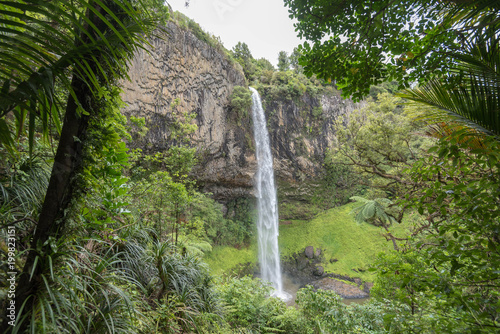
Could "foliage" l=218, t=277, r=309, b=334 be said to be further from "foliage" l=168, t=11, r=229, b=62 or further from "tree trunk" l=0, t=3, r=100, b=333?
"foliage" l=168, t=11, r=229, b=62

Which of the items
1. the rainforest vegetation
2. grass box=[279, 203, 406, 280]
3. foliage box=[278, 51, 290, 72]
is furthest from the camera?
foliage box=[278, 51, 290, 72]

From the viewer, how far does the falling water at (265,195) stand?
50.0 feet

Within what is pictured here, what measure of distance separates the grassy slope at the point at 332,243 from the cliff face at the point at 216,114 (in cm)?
360

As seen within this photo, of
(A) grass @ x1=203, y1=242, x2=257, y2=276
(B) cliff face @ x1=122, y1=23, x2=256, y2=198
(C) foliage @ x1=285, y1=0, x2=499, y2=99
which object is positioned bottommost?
(A) grass @ x1=203, y1=242, x2=257, y2=276

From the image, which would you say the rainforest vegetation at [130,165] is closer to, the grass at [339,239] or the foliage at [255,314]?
the foliage at [255,314]

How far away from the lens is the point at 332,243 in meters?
15.4

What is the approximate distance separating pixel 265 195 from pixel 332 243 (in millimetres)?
5512

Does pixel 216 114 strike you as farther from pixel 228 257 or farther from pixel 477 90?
pixel 477 90

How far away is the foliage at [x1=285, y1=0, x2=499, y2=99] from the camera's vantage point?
1538 millimetres

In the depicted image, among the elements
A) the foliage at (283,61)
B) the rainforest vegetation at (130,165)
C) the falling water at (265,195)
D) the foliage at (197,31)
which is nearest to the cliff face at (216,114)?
the foliage at (197,31)

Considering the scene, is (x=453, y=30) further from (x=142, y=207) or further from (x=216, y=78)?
(x=216, y=78)

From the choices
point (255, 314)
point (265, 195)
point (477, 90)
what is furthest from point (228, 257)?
point (477, 90)

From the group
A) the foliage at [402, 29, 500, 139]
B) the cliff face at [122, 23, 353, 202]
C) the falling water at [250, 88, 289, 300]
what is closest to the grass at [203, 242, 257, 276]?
the falling water at [250, 88, 289, 300]

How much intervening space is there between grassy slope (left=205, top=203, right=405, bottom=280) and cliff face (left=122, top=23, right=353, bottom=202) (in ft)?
11.8
